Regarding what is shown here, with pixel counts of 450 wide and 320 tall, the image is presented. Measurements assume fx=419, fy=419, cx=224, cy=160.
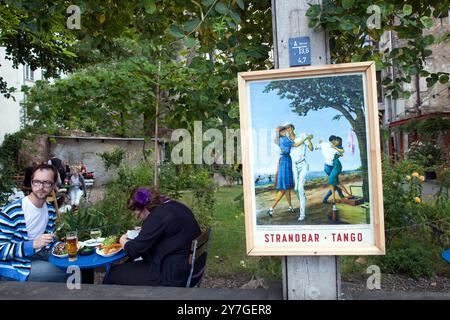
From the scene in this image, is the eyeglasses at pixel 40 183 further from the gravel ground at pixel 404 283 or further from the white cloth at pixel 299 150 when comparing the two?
the gravel ground at pixel 404 283

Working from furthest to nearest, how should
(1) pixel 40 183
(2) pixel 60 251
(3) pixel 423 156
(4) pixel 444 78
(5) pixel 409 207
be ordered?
(3) pixel 423 156
(5) pixel 409 207
(4) pixel 444 78
(2) pixel 60 251
(1) pixel 40 183

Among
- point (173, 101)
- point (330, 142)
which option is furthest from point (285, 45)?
point (173, 101)

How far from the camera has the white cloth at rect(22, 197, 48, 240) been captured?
10.9 feet

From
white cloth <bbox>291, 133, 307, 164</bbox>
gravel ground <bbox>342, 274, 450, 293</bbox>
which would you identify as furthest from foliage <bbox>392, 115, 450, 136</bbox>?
white cloth <bbox>291, 133, 307, 164</bbox>

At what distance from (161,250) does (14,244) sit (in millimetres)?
1093

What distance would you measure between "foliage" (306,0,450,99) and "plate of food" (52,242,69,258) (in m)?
2.70

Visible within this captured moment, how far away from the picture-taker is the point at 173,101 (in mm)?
4727

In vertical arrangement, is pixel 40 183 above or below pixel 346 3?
below

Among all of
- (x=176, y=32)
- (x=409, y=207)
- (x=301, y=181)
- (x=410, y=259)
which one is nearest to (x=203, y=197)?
(x=409, y=207)

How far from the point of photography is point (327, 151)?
230cm

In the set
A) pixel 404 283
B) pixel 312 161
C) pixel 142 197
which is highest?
pixel 312 161

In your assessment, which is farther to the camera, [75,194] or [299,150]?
[75,194]

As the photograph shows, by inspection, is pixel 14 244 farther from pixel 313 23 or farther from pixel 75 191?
pixel 75 191

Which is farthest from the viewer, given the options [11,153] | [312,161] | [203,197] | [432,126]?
[11,153]
